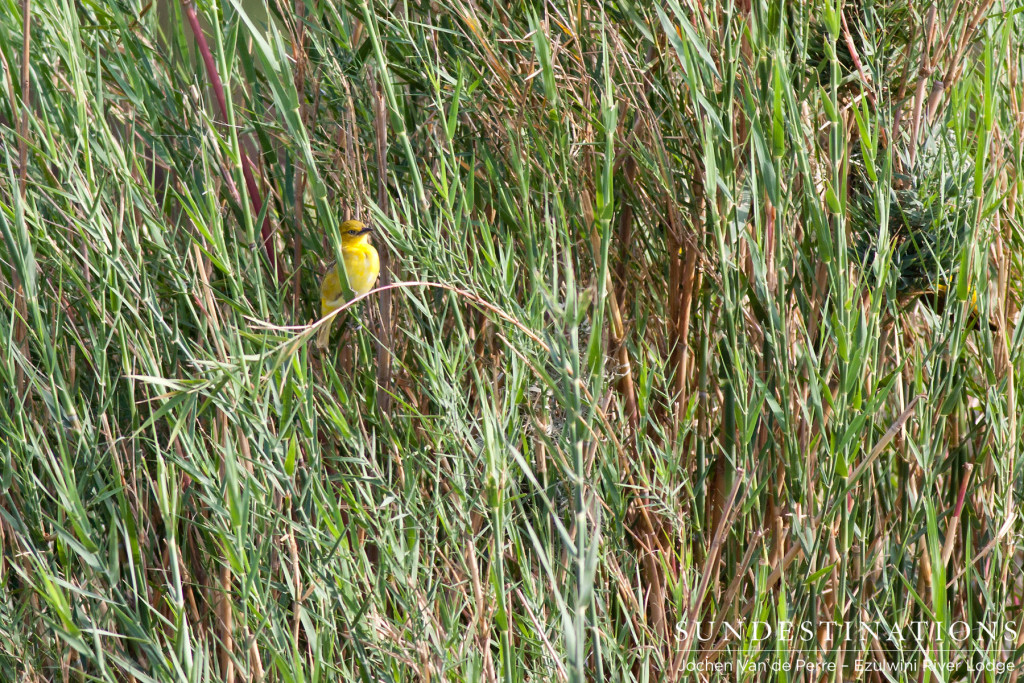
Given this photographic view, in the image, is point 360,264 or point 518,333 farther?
point 360,264

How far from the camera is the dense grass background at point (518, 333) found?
715mm

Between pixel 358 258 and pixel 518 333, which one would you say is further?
pixel 358 258

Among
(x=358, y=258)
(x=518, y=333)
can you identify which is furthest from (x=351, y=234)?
(x=518, y=333)

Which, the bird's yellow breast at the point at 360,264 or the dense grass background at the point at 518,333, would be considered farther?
the bird's yellow breast at the point at 360,264

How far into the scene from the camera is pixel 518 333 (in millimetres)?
753

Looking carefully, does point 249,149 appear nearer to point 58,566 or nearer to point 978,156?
point 58,566

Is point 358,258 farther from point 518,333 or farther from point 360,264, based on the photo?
point 518,333

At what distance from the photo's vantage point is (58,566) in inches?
34.4

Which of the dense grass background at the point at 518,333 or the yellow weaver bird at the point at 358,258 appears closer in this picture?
the dense grass background at the point at 518,333

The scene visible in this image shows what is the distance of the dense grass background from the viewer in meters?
0.72

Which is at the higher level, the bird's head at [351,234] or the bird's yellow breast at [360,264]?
the bird's head at [351,234]

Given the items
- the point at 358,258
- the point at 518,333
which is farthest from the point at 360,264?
the point at 518,333

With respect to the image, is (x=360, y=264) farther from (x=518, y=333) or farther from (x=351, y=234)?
(x=518, y=333)

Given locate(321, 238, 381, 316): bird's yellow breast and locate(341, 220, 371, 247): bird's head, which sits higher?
locate(341, 220, 371, 247): bird's head
